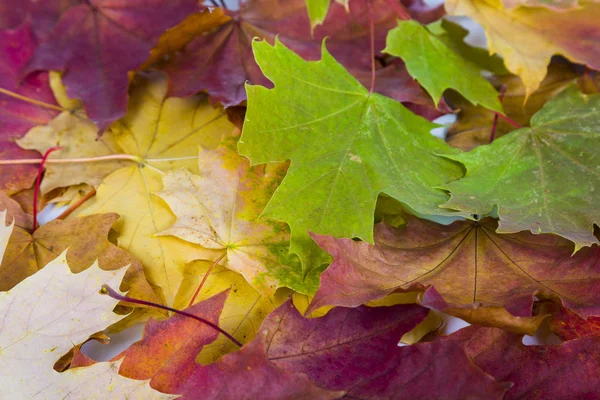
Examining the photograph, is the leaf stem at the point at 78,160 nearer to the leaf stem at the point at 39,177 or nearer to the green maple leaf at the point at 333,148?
the leaf stem at the point at 39,177

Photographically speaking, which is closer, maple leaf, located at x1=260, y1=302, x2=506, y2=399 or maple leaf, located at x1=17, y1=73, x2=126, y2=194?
maple leaf, located at x1=260, y1=302, x2=506, y2=399

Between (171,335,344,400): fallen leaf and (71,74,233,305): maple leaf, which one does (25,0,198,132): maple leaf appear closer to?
(71,74,233,305): maple leaf

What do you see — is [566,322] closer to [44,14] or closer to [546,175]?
[546,175]

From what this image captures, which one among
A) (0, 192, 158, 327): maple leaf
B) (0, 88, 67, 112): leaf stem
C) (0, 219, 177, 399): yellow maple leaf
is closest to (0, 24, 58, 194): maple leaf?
(0, 88, 67, 112): leaf stem

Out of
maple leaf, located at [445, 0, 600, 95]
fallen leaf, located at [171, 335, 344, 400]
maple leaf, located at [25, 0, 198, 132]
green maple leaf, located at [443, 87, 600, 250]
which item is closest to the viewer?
fallen leaf, located at [171, 335, 344, 400]

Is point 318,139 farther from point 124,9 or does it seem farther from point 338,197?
point 124,9

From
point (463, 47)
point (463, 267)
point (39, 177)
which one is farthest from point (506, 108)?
point (39, 177)

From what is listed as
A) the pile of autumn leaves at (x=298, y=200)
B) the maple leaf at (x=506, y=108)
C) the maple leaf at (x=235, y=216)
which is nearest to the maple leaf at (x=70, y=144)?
the pile of autumn leaves at (x=298, y=200)

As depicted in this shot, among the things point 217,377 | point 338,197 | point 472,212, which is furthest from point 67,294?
point 472,212

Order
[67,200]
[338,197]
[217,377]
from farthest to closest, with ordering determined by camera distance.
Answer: [67,200] < [338,197] < [217,377]
